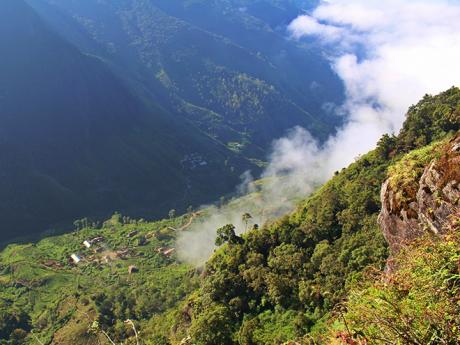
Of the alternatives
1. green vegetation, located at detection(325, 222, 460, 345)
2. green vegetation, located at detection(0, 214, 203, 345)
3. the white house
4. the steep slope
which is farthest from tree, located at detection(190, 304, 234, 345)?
the white house

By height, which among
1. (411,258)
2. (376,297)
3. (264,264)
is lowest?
(376,297)

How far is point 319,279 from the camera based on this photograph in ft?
183

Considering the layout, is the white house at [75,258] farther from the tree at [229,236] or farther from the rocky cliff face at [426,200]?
the rocky cliff face at [426,200]

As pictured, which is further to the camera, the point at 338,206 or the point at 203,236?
the point at 203,236

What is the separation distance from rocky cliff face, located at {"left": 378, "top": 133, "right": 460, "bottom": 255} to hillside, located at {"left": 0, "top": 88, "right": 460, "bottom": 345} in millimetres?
85

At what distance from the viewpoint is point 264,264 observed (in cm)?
6738

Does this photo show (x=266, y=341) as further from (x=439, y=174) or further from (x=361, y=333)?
(x=361, y=333)

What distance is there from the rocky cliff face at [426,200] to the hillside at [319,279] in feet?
0.28

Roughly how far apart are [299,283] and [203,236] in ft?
477

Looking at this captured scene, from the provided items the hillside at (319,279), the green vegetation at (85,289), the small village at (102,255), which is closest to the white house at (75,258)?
the small village at (102,255)

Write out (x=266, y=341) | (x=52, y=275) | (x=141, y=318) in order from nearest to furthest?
(x=266, y=341) → (x=141, y=318) → (x=52, y=275)

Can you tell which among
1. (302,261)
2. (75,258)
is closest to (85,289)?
(75,258)

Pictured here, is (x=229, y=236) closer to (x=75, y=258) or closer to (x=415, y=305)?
(x=415, y=305)

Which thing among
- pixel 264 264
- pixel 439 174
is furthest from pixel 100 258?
pixel 439 174
